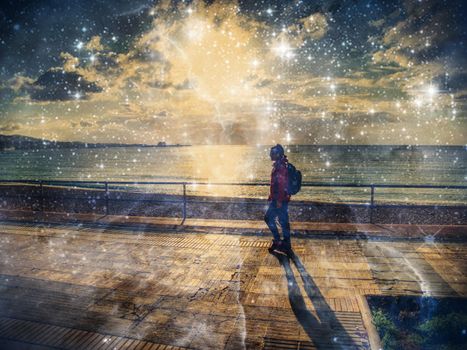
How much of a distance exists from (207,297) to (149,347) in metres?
1.17

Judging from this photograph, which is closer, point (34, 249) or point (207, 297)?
point (207, 297)

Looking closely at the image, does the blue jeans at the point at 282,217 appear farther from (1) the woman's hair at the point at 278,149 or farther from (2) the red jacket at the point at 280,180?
(1) the woman's hair at the point at 278,149

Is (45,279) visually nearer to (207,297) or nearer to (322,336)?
(207,297)

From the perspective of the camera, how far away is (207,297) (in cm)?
434

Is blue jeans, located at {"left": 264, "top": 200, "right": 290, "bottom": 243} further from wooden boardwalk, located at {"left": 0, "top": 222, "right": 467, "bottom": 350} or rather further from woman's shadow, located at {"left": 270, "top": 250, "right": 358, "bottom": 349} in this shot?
woman's shadow, located at {"left": 270, "top": 250, "right": 358, "bottom": 349}

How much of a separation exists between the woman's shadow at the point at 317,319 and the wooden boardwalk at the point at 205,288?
0.01 m

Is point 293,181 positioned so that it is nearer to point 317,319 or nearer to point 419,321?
point 317,319

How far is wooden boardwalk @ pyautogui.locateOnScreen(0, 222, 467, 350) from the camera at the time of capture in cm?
349

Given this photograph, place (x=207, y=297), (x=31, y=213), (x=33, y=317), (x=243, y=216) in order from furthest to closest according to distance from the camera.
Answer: (x=243, y=216)
(x=31, y=213)
(x=207, y=297)
(x=33, y=317)

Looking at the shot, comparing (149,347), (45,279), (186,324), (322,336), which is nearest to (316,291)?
(322,336)

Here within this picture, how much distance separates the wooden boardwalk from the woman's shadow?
0.04 ft

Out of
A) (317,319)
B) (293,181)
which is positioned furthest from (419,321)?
(293,181)

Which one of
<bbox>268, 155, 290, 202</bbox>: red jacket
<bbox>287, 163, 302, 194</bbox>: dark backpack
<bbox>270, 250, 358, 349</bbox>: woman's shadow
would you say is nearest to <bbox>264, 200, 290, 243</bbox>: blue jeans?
<bbox>268, 155, 290, 202</bbox>: red jacket

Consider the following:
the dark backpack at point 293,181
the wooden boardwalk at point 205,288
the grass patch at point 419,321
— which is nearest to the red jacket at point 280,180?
the dark backpack at point 293,181
